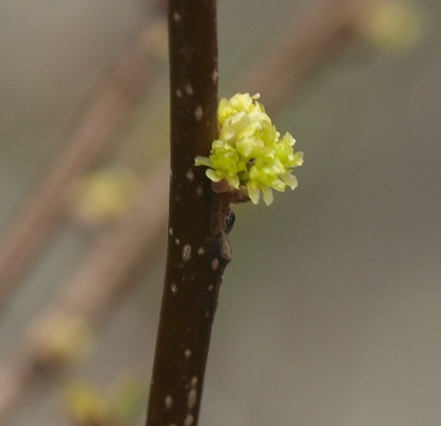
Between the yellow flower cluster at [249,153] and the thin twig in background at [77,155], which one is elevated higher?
the thin twig in background at [77,155]

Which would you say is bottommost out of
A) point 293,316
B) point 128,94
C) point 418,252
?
point 128,94

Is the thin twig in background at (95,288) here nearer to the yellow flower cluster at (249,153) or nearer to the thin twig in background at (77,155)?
the thin twig in background at (77,155)

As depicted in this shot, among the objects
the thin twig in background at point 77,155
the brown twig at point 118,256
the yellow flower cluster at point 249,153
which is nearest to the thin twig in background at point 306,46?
the brown twig at point 118,256

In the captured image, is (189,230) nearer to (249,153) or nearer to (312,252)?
(249,153)

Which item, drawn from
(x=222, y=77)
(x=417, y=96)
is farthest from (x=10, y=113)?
(x=417, y=96)

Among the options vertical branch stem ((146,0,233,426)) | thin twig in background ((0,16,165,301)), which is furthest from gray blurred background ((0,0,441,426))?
vertical branch stem ((146,0,233,426))

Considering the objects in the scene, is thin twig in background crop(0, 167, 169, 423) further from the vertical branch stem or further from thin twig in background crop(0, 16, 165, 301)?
the vertical branch stem

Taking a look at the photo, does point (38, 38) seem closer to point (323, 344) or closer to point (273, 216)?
point (273, 216)
